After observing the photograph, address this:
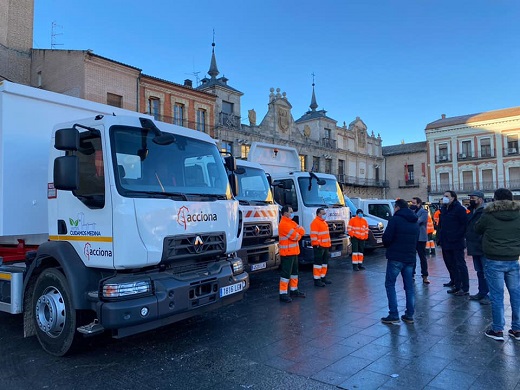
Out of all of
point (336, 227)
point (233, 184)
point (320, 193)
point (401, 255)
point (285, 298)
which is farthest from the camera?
point (320, 193)

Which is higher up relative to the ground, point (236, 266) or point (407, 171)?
point (407, 171)

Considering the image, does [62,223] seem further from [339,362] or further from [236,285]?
[339,362]

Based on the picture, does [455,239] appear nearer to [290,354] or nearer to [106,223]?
[290,354]

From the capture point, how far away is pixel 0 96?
474 centimetres

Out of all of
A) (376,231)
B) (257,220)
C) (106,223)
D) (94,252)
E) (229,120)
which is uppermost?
(229,120)

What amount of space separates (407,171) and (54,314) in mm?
55323

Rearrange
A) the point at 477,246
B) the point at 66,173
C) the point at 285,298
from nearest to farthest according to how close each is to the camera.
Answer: the point at 66,173 < the point at 477,246 < the point at 285,298

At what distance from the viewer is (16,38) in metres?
23.5

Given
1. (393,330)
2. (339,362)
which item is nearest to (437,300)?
(393,330)

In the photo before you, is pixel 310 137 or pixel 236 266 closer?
pixel 236 266

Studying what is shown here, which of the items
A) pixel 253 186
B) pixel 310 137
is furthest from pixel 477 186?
pixel 253 186

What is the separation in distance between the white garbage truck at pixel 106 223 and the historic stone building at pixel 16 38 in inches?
836

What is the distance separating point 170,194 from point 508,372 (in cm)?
399

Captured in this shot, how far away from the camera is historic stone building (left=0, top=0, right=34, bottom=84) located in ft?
73.0
